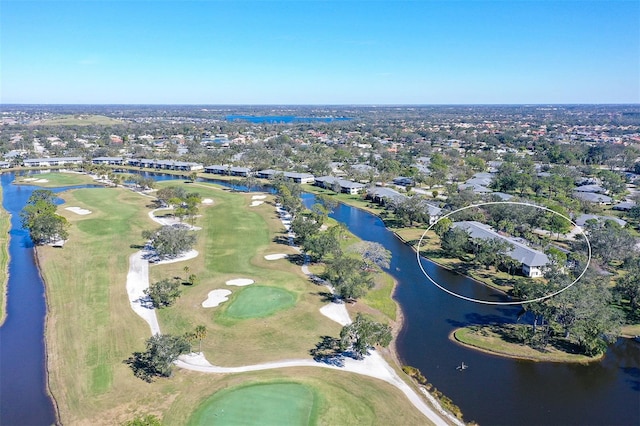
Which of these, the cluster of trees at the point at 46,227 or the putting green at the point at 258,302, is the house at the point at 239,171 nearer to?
the cluster of trees at the point at 46,227

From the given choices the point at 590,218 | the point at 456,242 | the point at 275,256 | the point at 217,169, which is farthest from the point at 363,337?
the point at 217,169

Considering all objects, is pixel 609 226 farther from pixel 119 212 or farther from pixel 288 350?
pixel 119 212

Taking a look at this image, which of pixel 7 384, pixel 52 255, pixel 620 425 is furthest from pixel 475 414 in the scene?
pixel 52 255

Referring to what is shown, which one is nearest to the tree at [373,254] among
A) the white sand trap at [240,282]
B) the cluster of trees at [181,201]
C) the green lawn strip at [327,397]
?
the white sand trap at [240,282]

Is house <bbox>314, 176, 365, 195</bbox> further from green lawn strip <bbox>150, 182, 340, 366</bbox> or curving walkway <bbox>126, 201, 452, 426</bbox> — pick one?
curving walkway <bbox>126, 201, 452, 426</bbox>

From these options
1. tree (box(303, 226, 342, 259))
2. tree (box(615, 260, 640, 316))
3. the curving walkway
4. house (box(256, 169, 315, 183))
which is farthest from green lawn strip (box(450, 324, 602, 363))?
house (box(256, 169, 315, 183))
